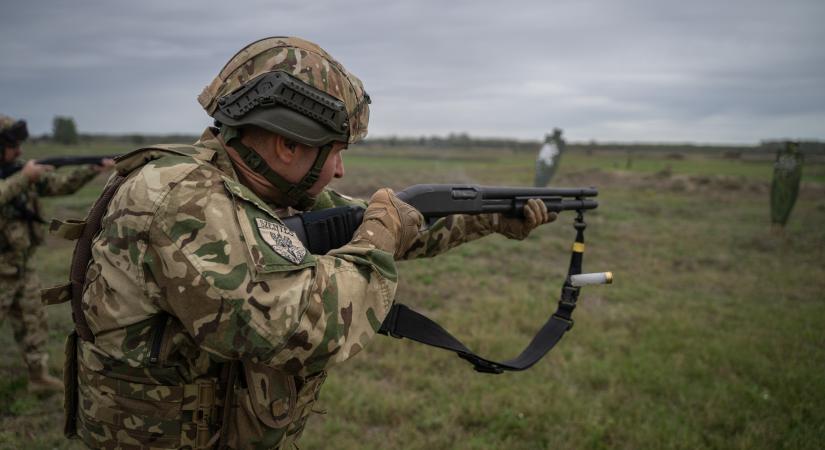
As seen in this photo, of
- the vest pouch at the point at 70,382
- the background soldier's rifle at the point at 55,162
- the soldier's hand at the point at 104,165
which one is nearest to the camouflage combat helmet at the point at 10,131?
the background soldier's rifle at the point at 55,162

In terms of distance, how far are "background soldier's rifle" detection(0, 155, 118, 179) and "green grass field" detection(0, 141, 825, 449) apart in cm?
213

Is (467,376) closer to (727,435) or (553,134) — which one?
(727,435)

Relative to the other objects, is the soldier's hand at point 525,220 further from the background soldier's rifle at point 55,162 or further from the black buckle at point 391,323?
the background soldier's rifle at point 55,162

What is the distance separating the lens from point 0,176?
5.35 m

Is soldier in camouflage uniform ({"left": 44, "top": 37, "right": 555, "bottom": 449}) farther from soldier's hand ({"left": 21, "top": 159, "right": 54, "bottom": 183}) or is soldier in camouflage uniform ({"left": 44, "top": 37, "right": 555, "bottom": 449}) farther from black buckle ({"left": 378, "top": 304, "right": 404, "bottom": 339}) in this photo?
soldier's hand ({"left": 21, "top": 159, "right": 54, "bottom": 183})

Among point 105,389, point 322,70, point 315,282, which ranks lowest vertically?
point 105,389

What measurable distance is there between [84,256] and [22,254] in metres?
4.47

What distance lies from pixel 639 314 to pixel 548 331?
412 cm

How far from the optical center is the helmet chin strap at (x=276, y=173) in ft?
6.56

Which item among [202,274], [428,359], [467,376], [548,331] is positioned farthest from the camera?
[428,359]

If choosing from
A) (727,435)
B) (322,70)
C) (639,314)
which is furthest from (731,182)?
(322,70)

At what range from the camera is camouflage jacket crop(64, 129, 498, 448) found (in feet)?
5.26

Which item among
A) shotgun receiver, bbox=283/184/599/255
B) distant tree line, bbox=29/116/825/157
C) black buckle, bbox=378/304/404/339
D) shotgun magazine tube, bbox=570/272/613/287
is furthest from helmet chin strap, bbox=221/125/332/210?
distant tree line, bbox=29/116/825/157

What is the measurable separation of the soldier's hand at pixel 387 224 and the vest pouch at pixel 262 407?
0.63 meters
